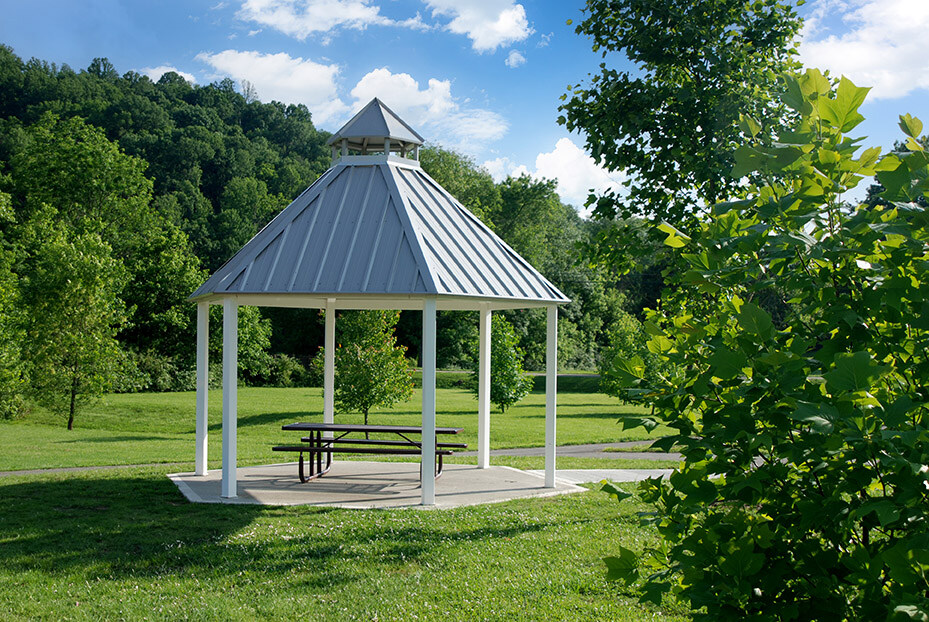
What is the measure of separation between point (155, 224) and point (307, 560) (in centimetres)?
3995

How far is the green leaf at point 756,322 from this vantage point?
2193mm

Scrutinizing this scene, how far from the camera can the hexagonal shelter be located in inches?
399

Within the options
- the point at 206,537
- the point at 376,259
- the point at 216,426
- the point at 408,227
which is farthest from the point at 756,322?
the point at 216,426

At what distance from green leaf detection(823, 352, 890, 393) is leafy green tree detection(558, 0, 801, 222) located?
23.0 feet

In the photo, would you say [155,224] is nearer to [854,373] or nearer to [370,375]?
[370,375]

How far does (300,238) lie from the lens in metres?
11.0

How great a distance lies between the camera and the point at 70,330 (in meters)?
22.7

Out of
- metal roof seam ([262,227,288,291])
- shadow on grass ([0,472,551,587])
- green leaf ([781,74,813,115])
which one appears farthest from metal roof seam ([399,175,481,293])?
green leaf ([781,74,813,115])

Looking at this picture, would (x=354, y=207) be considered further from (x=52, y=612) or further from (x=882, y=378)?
(x=882, y=378)

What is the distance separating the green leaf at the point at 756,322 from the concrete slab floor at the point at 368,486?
8.41 metres

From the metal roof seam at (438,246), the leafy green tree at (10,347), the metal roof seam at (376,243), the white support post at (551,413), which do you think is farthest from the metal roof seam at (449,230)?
the leafy green tree at (10,347)

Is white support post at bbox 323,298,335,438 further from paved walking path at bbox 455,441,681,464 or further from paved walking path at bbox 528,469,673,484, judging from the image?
paved walking path at bbox 528,469,673,484

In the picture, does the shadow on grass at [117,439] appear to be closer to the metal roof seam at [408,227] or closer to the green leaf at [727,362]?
the metal roof seam at [408,227]

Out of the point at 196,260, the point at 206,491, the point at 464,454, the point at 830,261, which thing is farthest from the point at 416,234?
the point at 196,260
